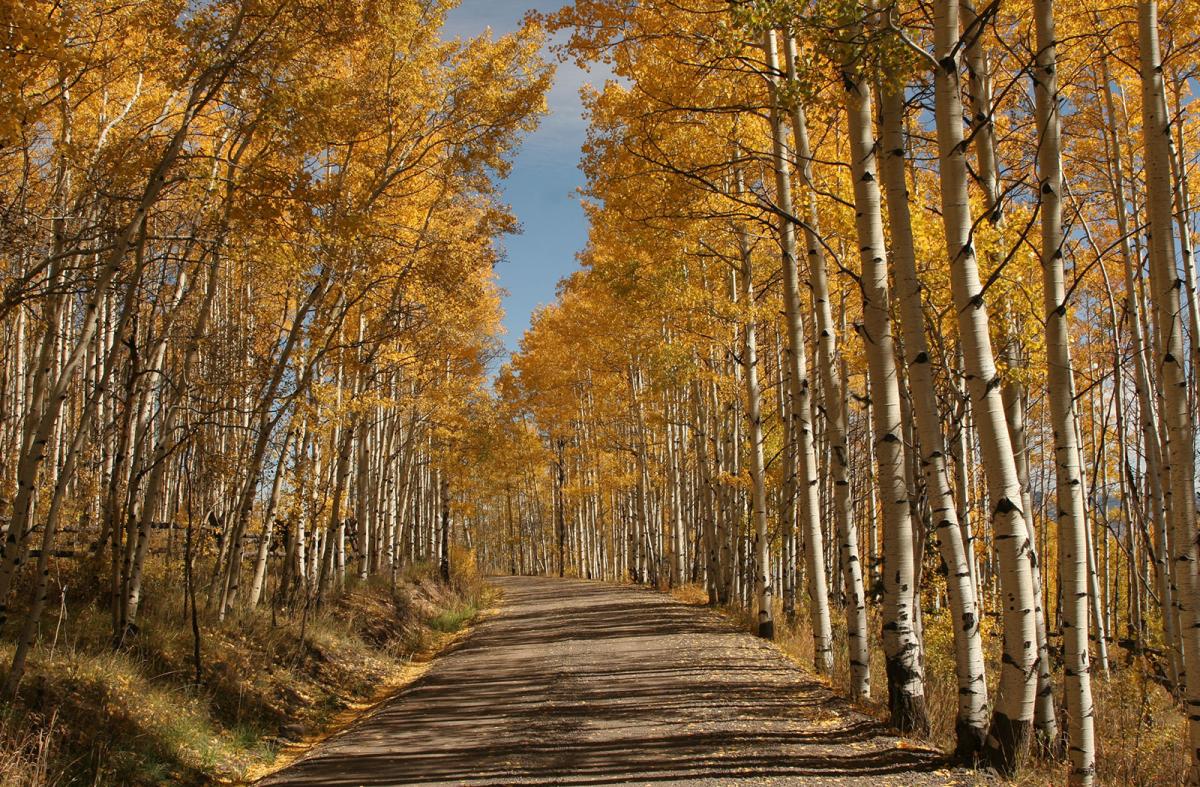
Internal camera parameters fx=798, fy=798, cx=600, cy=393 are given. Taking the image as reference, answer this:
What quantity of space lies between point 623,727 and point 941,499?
3138mm

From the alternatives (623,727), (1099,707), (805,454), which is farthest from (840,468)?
(1099,707)

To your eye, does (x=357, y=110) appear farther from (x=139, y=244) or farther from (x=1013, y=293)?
(x=1013, y=293)

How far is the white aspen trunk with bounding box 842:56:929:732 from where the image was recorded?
19.0 feet

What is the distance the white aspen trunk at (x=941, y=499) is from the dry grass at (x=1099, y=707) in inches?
16.1

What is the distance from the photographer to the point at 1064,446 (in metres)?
4.71

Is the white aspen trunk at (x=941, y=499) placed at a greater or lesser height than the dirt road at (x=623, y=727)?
greater

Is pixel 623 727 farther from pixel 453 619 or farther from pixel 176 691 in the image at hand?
pixel 453 619

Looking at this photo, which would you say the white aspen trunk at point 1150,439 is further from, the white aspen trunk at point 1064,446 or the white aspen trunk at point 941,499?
the white aspen trunk at point 941,499

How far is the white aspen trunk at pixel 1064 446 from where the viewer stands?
14.6 feet

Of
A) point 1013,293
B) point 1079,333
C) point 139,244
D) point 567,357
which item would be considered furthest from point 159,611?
point 1079,333

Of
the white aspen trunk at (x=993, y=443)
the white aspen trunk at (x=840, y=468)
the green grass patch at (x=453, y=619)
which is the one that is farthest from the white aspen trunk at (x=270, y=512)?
the white aspen trunk at (x=993, y=443)

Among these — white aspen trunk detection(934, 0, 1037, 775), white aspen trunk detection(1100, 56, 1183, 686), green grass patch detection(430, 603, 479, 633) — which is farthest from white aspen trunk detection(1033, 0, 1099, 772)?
green grass patch detection(430, 603, 479, 633)

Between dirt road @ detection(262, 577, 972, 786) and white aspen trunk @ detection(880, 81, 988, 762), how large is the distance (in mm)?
407

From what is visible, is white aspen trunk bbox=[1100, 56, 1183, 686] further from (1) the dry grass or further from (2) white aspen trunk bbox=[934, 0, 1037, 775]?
(2) white aspen trunk bbox=[934, 0, 1037, 775]
